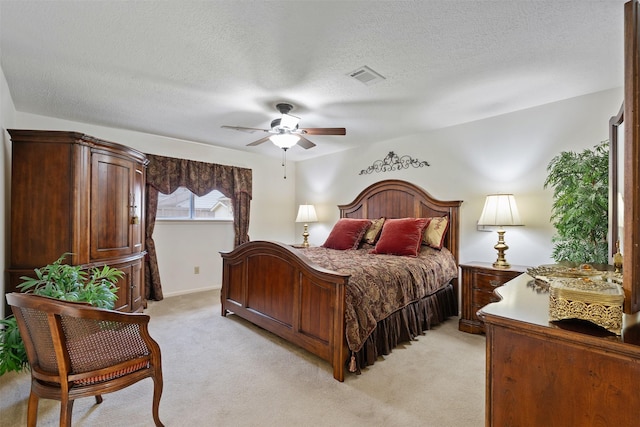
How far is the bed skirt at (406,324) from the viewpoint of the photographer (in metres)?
2.40

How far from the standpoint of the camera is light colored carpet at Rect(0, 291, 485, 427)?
1.79 meters

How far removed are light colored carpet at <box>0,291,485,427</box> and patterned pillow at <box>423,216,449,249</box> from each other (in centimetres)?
110

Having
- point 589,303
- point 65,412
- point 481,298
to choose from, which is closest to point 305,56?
point 589,303

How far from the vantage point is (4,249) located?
2582mm

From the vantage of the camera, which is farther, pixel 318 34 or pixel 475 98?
pixel 475 98

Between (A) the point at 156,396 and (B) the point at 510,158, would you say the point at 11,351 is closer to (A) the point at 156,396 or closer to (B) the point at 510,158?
(A) the point at 156,396

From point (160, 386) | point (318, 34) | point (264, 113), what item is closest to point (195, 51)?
point (318, 34)

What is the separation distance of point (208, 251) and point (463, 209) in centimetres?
393

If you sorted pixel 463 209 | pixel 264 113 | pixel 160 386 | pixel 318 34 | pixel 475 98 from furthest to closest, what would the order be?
pixel 463 209, pixel 264 113, pixel 475 98, pixel 318 34, pixel 160 386

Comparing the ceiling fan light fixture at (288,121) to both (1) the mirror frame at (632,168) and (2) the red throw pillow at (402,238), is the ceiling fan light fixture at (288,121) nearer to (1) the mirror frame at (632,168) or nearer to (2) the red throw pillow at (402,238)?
(2) the red throw pillow at (402,238)

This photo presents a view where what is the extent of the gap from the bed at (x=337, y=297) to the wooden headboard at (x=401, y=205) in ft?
0.04

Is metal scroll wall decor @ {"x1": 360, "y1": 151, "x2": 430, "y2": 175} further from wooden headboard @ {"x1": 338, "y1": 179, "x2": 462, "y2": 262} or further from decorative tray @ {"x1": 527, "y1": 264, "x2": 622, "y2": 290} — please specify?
decorative tray @ {"x1": 527, "y1": 264, "x2": 622, "y2": 290}

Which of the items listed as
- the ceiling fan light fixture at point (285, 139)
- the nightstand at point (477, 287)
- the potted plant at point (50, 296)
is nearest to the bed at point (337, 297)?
the nightstand at point (477, 287)

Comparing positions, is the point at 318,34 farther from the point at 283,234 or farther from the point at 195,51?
the point at 283,234
